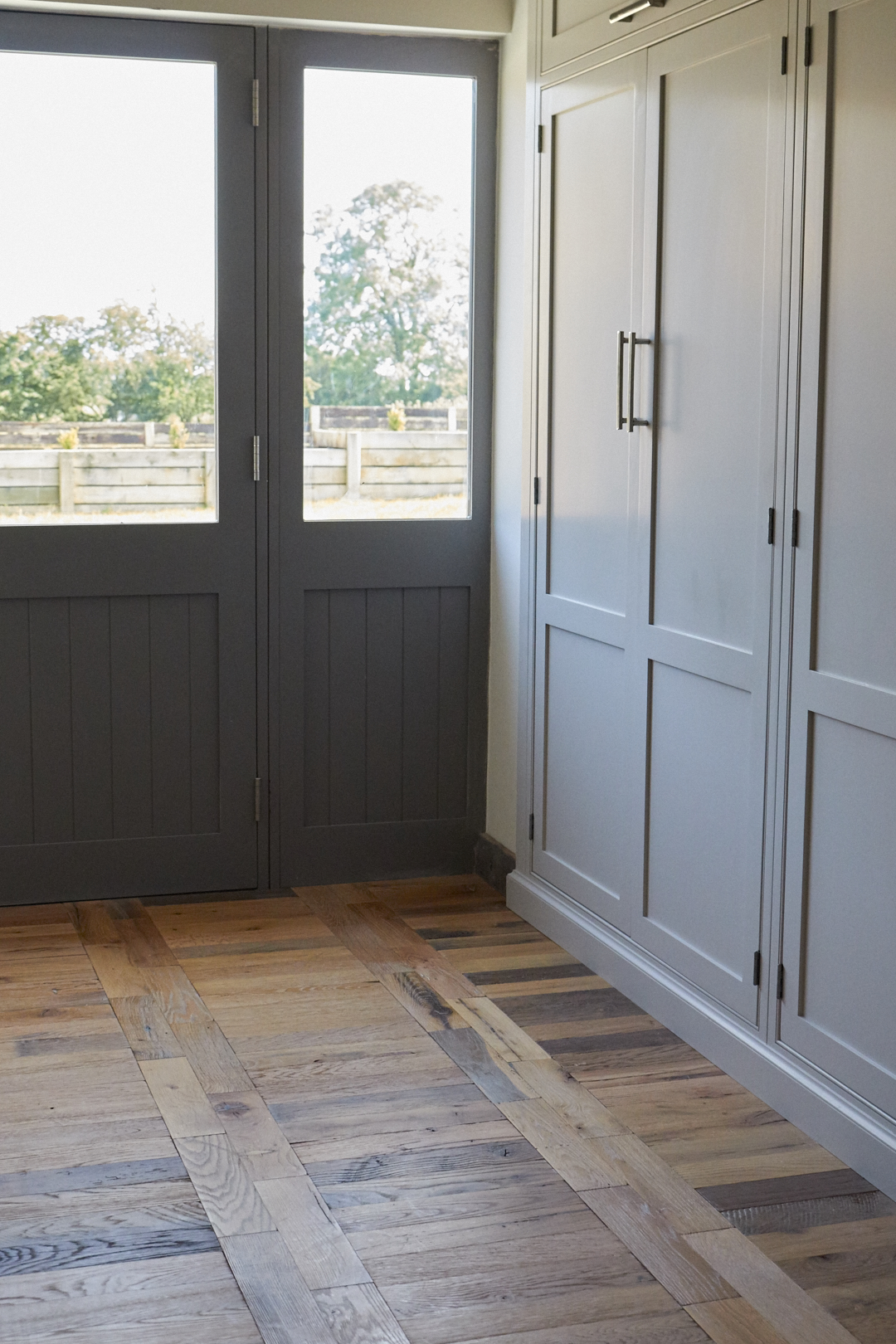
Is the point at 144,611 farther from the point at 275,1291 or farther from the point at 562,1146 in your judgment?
the point at 275,1291

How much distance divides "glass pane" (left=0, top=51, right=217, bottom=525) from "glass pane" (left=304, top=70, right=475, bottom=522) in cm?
30

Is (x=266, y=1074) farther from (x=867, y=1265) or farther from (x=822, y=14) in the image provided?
(x=822, y=14)

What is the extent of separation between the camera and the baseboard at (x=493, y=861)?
420 centimetres

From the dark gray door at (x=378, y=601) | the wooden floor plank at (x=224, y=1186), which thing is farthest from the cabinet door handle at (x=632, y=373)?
the wooden floor plank at (x=224, y=1186)

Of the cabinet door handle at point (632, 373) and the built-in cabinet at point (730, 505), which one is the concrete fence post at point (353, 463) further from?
the cabinet door handle at point (632, 373)

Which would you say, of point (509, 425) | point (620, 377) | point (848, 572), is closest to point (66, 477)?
point (509, 425)

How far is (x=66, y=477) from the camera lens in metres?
3.91

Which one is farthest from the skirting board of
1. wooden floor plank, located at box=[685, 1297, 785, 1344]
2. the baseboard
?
wooden floor plank, located at box=[685, 1297, 785, 1344]

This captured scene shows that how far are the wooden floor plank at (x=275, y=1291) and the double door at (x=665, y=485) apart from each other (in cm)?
109

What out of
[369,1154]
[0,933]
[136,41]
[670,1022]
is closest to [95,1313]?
[369,1154]

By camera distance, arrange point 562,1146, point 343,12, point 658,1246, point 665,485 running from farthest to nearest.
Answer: point 343,12 < point 665,485 < point 562,1146 < point 658,1246

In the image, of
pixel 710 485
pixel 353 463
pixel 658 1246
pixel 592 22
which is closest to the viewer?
pixel 658 1246

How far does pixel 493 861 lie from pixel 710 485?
5.42ft

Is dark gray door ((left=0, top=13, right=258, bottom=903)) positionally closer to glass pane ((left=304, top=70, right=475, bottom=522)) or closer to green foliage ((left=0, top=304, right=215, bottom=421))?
green foliage ((left=0, top=304, right=215, bottom=421))
